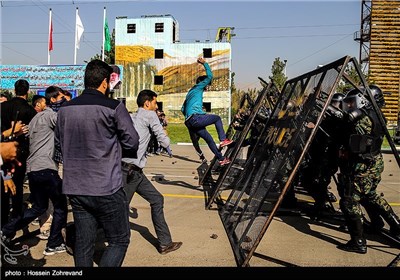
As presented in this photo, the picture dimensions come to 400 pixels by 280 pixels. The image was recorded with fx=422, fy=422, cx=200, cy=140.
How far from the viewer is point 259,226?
15.2 feet

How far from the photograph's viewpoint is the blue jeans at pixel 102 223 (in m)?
3.32

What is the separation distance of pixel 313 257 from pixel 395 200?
4265 mm

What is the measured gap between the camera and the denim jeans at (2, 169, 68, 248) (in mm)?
4617

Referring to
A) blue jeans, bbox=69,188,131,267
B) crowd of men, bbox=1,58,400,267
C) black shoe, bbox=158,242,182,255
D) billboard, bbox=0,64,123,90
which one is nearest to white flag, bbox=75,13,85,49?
billboard, bbox=0,64,123,90

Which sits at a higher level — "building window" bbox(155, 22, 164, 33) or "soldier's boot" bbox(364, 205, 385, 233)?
"building window" bbox(155, 22, 164, 33)

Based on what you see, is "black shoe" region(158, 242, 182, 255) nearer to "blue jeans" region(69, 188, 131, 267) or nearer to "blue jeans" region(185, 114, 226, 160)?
"blue jeans" region(69, 188, 131, 267)

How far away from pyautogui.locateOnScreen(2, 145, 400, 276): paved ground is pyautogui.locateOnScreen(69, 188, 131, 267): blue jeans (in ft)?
3.28

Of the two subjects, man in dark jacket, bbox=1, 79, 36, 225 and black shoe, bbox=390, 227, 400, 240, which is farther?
black shoe, bbox=390, 227, 400, 240

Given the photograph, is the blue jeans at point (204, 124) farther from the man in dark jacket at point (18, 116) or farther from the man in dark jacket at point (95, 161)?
the man in dark jacket at point (95, 161)

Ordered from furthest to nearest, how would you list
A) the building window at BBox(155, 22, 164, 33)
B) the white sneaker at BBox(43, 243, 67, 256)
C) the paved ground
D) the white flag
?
the building window at BBox(155, 22, 164, 33), the white flag, the white sneaker at BBox(43, 243, 67, 256), the paved ground

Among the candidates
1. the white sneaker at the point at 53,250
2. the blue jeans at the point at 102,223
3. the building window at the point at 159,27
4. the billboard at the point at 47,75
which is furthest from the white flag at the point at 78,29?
the blue jeans at the point at 102,223

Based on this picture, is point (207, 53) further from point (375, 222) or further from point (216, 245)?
point (216, 245)

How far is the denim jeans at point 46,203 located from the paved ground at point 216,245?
265 millimetres

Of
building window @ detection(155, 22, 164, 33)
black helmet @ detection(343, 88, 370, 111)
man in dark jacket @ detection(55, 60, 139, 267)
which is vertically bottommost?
man in dark jacket @ detection(55, 60, 139, 267)
